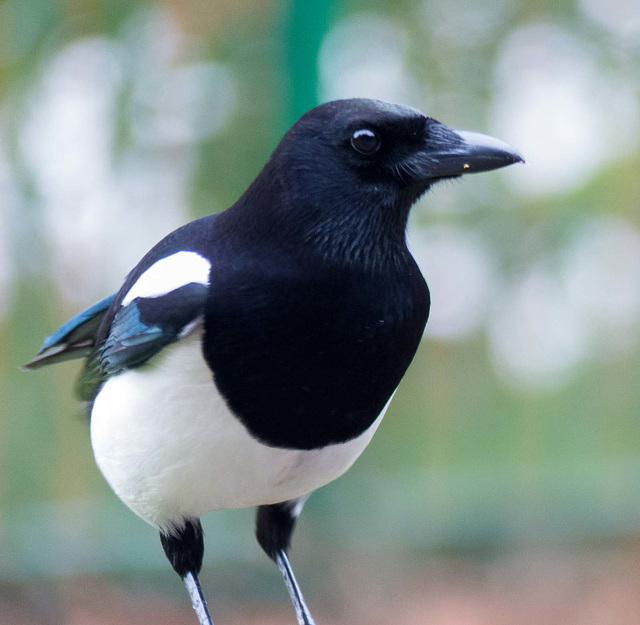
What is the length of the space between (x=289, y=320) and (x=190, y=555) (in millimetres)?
304

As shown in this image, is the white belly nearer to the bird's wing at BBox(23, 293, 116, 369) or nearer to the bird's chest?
the bird's chest

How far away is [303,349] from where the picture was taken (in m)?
0.81

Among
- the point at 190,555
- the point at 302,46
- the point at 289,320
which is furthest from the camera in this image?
the point at 302,46

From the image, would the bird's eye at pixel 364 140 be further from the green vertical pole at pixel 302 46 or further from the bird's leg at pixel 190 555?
the green vertical pole at pixel 302 46

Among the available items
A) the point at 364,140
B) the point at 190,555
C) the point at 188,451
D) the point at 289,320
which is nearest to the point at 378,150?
the point at 364,140

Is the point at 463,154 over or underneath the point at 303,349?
over

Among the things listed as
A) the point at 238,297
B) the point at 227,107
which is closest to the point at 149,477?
the point at 238,297

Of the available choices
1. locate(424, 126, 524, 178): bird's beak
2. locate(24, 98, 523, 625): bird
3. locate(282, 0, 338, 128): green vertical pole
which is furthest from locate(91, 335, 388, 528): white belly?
locate(282, 0, 338, 128): green vertical pole

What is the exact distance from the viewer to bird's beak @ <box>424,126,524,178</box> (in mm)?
854

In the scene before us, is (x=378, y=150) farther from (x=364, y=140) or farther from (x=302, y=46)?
(x=302, y=46)

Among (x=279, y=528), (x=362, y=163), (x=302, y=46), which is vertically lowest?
(x=279, y=528)

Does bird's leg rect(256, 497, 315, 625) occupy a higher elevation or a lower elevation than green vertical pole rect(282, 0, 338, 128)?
lower

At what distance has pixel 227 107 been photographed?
1.93 metres

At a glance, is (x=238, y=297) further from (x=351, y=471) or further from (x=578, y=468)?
(x=578, y=468)
